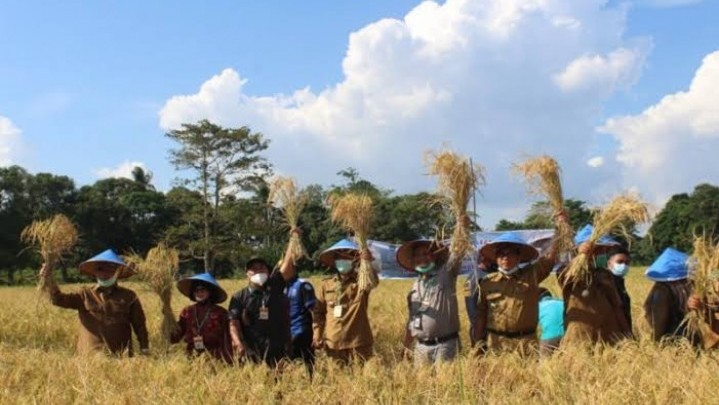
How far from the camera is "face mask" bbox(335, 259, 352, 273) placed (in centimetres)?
650

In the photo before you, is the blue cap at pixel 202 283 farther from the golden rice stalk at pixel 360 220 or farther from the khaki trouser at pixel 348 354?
the golden rice stalk at pixel 360 220

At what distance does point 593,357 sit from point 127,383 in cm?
Answer: 310

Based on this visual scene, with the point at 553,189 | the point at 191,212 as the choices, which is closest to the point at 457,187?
the point at 553,189

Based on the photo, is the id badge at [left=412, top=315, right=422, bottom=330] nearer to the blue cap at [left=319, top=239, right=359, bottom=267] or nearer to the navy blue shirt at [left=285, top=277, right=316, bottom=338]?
the blue cap at [left=319, top=239, right=359, bottom=267]

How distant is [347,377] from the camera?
4.85 m

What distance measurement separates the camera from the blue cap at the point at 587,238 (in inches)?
228

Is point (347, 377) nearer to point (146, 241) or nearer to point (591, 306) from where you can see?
point (591, 306)

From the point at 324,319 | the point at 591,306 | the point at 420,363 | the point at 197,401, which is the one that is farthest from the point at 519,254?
the point at 197,401

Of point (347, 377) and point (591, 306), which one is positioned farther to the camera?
point (591, 306)

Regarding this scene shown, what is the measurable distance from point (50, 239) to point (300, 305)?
235 cm

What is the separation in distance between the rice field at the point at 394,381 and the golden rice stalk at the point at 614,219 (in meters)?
0.63

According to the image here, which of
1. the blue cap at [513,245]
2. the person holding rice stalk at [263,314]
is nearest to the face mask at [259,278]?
the person holding rice stalk at [263,314]

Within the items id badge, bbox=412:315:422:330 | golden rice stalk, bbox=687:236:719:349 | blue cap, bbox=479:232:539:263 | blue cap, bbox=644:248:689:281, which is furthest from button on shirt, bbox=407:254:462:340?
golden rice stalk, bbox=687:236:719:349

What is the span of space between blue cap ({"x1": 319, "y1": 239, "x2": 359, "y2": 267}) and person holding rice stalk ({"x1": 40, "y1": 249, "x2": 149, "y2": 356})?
70.4 inches
